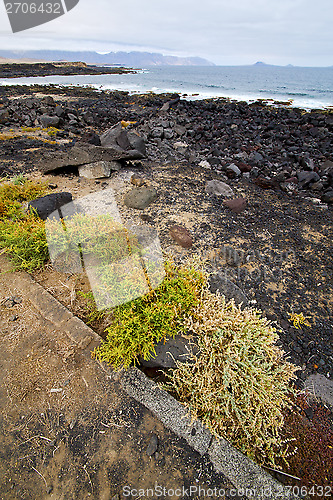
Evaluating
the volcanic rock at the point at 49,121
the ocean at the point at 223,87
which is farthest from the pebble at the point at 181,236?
the ocean at the point at 223,87

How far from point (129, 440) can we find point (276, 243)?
14.7 ft

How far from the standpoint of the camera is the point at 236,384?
232 cm

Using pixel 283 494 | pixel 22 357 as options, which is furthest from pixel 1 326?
pixel 283 494

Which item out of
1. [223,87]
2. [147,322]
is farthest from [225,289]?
[223,87]

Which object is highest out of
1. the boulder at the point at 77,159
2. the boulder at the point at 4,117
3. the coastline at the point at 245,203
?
the boulder at the point at 77,159

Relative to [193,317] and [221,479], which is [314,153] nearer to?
[193,317]

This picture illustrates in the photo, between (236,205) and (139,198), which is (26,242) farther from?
(236,205)

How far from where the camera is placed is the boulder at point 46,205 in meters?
4.66

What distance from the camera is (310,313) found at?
3.88 metres

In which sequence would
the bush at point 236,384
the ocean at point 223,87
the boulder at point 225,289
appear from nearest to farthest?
the bush at point 236,384 → the boulder at point 225,289 → the ocean at point 223,87

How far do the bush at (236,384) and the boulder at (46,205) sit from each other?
3.47 meters

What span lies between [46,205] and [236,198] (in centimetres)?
462

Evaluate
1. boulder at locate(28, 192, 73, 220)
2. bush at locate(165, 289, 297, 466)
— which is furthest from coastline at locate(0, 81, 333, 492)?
boulder at locate(28, 192, 73, 220)

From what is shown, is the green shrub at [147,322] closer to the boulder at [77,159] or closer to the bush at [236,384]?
the bush at [236,384]
